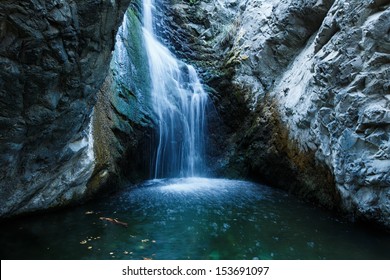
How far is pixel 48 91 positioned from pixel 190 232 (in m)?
3.73

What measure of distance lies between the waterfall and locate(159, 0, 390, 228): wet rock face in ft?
2.13

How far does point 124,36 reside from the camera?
1149 centimetres

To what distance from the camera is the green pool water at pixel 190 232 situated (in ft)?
16.9

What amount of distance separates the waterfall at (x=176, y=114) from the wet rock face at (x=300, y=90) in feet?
2.13

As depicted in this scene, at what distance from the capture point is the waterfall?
441 inches

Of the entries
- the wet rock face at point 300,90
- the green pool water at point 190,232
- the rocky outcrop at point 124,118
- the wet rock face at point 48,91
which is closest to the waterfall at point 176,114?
the rocky outcrop at point 124,118

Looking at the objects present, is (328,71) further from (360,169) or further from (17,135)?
(17,135)

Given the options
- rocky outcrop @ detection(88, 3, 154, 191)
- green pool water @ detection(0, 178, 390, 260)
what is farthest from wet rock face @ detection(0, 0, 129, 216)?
rocky outcrop @ detection(88, 3, 154, 191)

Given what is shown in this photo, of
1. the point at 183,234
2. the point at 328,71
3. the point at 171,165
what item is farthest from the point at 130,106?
the point at 328,71

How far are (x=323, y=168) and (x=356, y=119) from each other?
1730 mm

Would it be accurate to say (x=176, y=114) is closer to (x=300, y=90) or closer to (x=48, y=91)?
(x=300, y=90)

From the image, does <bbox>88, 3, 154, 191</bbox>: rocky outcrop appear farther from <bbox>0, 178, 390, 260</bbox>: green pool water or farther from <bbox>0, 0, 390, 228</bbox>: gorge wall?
<bbox>0, 178, 390, 260</bbox>: green pool water

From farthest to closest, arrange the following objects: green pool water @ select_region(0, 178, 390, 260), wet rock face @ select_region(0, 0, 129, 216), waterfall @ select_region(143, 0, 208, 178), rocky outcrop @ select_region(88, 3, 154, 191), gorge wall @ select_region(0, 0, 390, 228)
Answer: waterfall @ select_region(143, 0, 208, 178) < rocky outcrop @ select_region(88, 3, 154, 191) < green pool water @ select_region(0, 178, 390, 260) < gorge wall @ select_region(0, 0, 390, 228) < wet rock face @ select_region(0, 0, 129, 216)

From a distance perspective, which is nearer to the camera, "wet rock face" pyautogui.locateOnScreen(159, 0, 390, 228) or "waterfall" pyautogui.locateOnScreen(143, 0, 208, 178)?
"wet rock face" pyautogui.locateOnScreen(159, 0, 390, 228)
